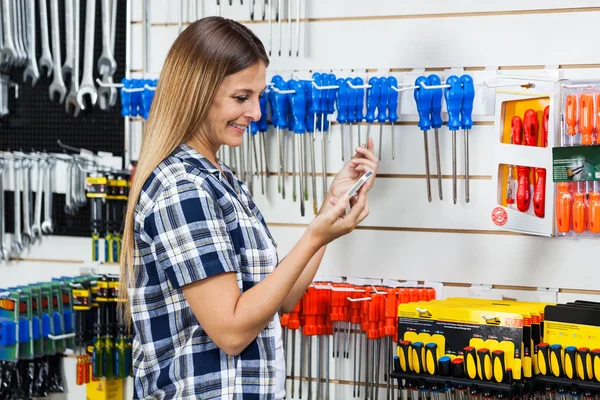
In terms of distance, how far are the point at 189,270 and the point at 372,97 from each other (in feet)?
4.82

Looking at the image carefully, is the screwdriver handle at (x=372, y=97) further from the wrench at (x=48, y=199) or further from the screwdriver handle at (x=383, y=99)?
the wrench at (x=48, y=199)

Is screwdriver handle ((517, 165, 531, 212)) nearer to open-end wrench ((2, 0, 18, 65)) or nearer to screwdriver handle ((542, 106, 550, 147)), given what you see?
screwdriver handle ((542, 106, 550, 147))

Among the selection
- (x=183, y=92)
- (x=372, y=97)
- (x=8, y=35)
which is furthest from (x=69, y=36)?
(x=183, y=92)

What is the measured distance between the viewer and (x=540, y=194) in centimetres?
275

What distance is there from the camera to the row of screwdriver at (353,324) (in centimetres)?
287

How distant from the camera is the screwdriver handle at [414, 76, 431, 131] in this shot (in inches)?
110

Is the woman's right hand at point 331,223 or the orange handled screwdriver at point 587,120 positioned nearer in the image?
the woman's right hand at point 331,223

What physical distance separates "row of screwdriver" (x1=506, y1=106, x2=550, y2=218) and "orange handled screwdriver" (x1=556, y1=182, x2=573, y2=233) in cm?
7

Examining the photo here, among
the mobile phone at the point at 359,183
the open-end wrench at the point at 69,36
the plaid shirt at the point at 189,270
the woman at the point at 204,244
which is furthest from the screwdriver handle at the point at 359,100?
the open-end wrench at the point at 69,36

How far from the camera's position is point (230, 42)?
174cm

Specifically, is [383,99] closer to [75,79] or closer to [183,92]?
[183,92]

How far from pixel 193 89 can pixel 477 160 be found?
1.56m

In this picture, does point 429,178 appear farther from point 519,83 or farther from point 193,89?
point 193,89

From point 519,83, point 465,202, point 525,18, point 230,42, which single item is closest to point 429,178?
point 465,202
